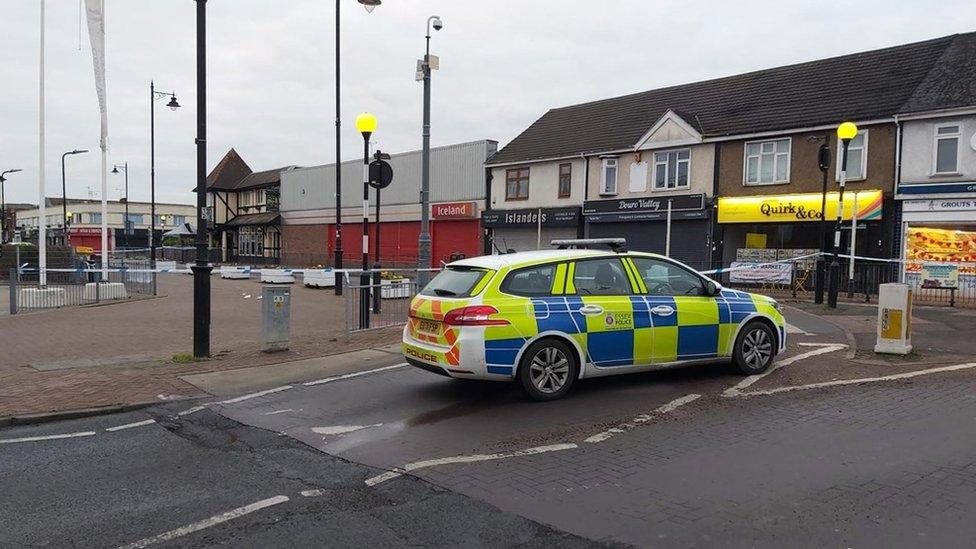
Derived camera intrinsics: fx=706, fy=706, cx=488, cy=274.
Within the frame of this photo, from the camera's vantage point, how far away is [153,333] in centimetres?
1338

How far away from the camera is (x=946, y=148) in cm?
2134

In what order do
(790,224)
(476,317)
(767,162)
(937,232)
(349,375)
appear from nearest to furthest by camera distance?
1. (476,317)
2. (349,375)
3. (937,232)
4. (790,224)
5. (767,162)

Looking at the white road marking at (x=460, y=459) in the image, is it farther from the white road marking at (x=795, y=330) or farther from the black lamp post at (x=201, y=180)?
the white road marking at (x=795, y=330)

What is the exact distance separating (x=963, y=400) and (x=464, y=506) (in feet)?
18.3

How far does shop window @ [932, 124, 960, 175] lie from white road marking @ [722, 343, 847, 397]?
1430 centimetres

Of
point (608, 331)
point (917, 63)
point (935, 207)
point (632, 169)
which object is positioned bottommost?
point (608, 331)

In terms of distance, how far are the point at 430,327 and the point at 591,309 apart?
67.0 inches

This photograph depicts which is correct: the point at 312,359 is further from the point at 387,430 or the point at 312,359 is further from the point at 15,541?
the point at 15,541

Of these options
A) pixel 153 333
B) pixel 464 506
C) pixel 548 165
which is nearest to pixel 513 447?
pixel 464 506

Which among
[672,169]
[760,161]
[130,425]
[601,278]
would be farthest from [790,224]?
[130,425]

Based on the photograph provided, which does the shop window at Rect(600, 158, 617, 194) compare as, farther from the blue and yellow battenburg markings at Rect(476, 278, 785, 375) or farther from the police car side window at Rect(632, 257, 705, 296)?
the police car side window at Rect(632, 257, 705, 296)

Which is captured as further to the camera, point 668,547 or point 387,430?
point 387,430

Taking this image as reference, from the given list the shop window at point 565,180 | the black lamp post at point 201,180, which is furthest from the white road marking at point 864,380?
the shop window at point 565,180

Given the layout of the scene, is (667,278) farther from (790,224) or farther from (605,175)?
(605,175)
